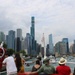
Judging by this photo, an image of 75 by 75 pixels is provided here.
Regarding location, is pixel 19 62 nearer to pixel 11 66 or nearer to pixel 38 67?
pixel 11 66

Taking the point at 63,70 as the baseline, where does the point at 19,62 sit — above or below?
above

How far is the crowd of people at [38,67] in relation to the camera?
368 inches

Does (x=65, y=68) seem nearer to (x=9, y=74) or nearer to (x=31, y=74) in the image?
(x=31, y=74)

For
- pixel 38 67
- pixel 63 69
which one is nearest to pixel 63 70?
pixel 63 69

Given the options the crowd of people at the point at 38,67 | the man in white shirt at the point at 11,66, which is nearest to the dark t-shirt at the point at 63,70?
the crowd of people at the point at 38,67

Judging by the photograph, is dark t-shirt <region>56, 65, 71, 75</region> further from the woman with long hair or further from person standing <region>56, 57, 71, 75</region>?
the woman with long hair

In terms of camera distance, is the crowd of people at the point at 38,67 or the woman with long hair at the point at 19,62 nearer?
the crowd of people at the point at 38,67

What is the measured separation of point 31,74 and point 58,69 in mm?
1048

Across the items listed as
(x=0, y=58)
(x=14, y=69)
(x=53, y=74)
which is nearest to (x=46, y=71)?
(x=53, y=74)

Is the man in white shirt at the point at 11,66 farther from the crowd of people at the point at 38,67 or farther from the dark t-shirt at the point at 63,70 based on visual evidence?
the dark t-shirt at the point at 63,70

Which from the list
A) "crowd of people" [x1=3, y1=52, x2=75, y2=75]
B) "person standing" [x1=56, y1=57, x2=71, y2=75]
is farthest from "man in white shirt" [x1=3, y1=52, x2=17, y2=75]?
"person standing" [x1=56, y1=57, x2=71, y2=75]

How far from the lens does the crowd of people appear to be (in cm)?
934

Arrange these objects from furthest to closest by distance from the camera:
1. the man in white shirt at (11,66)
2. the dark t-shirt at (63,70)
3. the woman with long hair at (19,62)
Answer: the woman with long hair at (19,62) → the man in white shirt at (11,66) → the dark t-shirt at (63,70)

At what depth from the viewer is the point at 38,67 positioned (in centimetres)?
991
